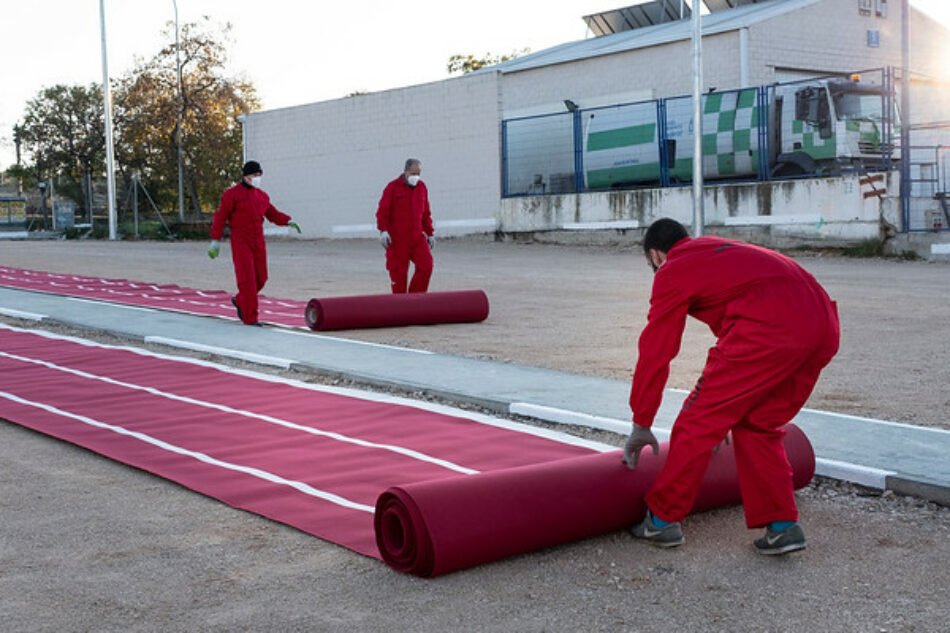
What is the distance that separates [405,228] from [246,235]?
6.86 ft

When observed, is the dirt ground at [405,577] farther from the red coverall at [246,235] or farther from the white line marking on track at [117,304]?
the white line marking on track at [117,304]

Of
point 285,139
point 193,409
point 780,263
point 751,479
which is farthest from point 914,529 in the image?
point 285,139

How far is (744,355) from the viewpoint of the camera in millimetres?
4453

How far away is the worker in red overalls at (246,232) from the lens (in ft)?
41.3

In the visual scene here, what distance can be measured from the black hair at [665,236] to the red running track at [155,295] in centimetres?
839

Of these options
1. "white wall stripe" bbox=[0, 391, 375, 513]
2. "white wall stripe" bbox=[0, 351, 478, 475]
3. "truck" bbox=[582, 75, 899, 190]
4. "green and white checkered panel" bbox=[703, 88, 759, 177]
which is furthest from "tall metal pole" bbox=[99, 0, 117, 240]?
"white wall stripe" bbox=[0, 391, 375, 513]

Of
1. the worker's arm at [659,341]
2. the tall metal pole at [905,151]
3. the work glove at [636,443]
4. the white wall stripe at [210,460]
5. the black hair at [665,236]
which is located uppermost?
the tall metal pole at [905,151]

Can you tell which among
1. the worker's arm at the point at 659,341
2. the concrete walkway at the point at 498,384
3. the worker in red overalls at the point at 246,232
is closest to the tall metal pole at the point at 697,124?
the worker in red overalls at the point at 246,232

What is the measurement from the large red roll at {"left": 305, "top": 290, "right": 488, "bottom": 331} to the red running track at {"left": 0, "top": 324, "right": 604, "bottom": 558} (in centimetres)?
249

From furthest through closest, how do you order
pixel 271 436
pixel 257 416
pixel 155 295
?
pixel 155 295
pixel 257 416
pixel 271 436

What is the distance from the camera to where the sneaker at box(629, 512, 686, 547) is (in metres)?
4.78

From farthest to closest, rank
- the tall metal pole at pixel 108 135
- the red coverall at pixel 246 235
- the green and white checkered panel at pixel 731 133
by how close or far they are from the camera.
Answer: the tall metal pole at pixel 108 135 < the green and white checkered panel at pixel 731 133 < the red coverall at pixel 246 235

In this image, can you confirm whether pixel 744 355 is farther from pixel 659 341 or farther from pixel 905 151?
pixel 905 151

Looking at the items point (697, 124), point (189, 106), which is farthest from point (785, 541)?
point (189, 106)
